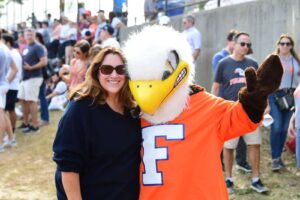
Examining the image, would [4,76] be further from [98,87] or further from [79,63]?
[98,87]

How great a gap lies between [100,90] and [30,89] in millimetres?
6390

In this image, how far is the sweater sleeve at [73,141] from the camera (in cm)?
262

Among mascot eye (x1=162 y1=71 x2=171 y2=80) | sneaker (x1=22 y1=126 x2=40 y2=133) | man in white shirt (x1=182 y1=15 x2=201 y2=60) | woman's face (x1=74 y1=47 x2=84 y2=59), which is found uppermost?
man in white shirt (x1=182 y1=15 x2=201 y2=60)

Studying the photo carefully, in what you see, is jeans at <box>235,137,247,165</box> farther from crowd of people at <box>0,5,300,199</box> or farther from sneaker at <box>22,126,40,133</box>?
sneaker at <box>22,126,40,133</box>

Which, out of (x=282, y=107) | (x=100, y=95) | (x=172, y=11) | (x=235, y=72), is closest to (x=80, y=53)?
(x=235, y=72)

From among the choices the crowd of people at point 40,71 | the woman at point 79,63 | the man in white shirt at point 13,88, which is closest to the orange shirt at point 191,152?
the crowd of people at point 40,71

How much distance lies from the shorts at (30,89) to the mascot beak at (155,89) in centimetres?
652

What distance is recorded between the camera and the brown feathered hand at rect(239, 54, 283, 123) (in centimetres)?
242

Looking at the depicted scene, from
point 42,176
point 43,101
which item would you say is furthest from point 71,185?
point 43,101

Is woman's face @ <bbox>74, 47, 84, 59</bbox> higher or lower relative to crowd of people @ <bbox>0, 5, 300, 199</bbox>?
higher

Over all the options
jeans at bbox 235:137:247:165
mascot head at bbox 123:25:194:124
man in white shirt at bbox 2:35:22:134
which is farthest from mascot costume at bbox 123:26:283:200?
man in white shirt at bbox 2:35:22:134

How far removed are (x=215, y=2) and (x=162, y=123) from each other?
7592mm

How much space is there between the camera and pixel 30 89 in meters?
8.83

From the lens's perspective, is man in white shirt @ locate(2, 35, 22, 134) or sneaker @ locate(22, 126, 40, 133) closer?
man in white shirt @ locate(2, 35, 22, 134)
